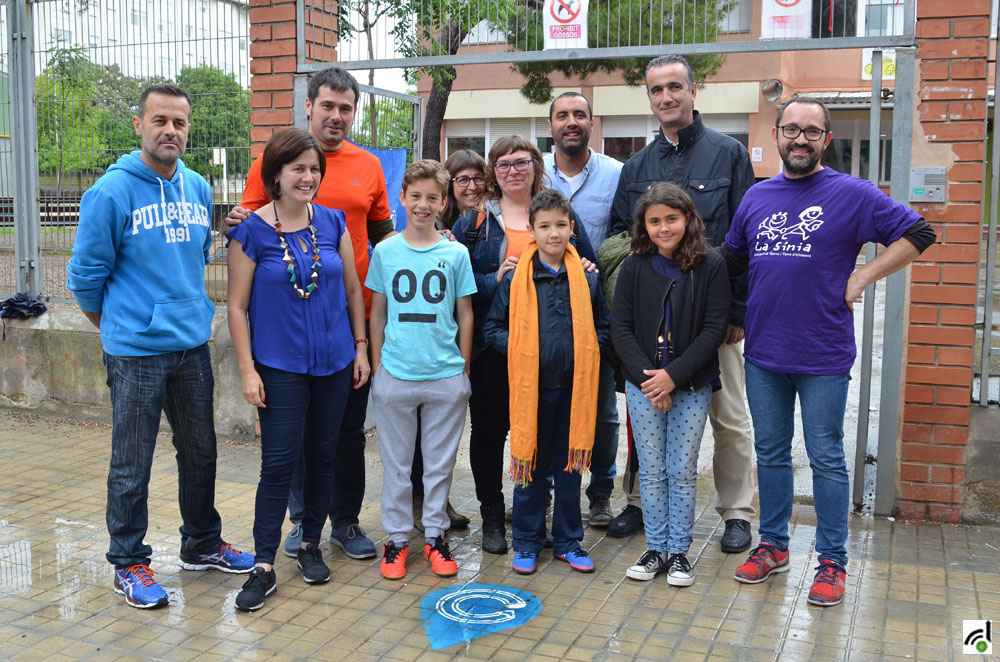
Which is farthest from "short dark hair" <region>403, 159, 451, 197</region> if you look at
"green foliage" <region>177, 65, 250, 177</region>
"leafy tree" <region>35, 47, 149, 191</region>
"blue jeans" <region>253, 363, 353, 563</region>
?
"leafy tree" <region>35, 47, 149, 191</region>

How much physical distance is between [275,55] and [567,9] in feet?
6.61

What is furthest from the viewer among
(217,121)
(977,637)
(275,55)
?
(217,121)

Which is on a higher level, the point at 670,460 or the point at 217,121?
the point at 217,121

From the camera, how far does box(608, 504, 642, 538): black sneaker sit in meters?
4.86

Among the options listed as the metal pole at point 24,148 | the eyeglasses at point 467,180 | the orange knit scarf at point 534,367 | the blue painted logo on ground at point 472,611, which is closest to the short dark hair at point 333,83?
the eyeglasses at point 467,180

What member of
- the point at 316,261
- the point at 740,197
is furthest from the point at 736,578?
the point at 316,261

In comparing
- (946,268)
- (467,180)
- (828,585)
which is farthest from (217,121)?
(828,585)

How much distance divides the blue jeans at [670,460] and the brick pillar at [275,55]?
332 cm

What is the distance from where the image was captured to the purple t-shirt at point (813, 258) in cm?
397

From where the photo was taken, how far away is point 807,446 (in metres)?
4.18

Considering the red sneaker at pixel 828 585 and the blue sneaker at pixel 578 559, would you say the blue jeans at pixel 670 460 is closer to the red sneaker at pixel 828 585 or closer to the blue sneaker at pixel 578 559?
the blue sneaker at pixel 578 559

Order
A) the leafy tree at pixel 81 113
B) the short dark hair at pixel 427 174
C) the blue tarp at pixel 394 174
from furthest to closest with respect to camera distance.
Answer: the leafy tree at pixel 81 113 → the blue tarp at pixel 394 174 → the short dark hair at pixel 427 174

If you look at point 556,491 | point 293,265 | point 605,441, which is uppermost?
point 293,265

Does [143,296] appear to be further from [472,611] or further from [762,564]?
[762,564]
